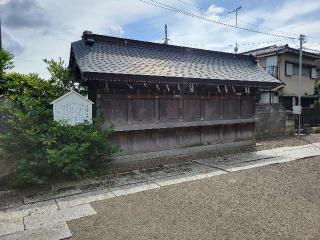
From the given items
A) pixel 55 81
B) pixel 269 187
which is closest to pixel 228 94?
pixel 269 187

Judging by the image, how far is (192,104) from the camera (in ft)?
39.3

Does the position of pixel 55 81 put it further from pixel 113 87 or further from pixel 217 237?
pixel 217 237

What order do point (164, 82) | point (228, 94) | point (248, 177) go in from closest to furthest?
1. point (248, 177)
2. point (164, 82)
3. point (228, 94)

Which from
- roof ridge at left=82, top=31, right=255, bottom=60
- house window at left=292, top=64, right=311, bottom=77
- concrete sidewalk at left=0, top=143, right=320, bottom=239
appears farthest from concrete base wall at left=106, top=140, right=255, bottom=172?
house window at left=292, top=64, right=311, bottom=77

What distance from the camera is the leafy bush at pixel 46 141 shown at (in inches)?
300

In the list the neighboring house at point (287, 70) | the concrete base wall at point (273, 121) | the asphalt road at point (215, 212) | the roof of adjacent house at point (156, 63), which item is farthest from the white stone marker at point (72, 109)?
the neighboring house at point (287, 70)

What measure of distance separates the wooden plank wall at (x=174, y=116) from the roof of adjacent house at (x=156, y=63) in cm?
103

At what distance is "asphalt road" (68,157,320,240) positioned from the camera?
16.7ft

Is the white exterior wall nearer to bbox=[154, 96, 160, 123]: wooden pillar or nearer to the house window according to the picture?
bbox=[154, 96, 160, 123]: wooden pillar

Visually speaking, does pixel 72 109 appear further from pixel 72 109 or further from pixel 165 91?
pixel 165 91

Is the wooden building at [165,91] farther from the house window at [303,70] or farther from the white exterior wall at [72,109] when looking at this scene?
the house window at [303,70]

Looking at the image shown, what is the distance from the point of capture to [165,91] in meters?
11.2

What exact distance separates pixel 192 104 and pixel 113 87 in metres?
3.84

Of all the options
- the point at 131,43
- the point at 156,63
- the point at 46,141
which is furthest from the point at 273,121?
the point at 46,141
